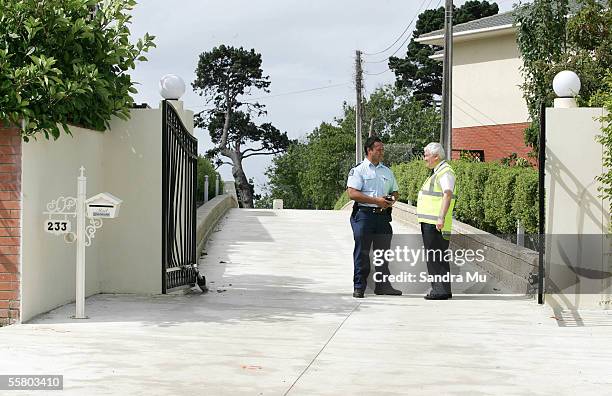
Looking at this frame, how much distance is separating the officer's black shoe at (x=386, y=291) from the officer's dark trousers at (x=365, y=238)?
1.30 feet

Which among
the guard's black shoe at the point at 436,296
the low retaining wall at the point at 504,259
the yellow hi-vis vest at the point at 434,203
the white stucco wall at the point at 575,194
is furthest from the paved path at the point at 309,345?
the yellow hi-vis vest at the point at 434,203

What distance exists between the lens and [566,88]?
36.5ft

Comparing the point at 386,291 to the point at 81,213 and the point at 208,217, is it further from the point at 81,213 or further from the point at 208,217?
the point at 208,217

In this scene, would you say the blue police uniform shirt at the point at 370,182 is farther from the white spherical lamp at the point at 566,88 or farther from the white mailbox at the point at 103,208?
the white mailbox at the point at 103,208

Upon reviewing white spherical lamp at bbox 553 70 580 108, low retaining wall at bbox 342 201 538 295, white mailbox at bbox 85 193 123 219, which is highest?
white spherical lamp at bbox 553 70 580 108

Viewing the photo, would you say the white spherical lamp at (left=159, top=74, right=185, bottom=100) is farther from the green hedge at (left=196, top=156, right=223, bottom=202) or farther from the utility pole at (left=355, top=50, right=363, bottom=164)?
the utility pole at (left=355, top=50, right=363, bottom=164)

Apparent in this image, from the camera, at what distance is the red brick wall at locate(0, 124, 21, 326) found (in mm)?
9188

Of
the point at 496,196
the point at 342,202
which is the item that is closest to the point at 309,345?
the point at 496,196

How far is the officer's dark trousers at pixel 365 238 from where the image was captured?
11812mm

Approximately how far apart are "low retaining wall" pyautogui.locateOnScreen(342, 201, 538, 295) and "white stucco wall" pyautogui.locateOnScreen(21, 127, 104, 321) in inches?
203

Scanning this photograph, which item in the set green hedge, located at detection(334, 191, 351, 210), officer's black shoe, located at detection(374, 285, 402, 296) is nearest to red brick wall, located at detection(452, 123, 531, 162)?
green hedge, located at detection(334, 191, 351, 210)

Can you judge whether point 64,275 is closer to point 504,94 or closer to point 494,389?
point 494,389

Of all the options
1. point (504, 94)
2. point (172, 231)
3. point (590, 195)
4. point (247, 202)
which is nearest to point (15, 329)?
point (172, 231)

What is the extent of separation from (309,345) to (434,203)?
12.6 feet
